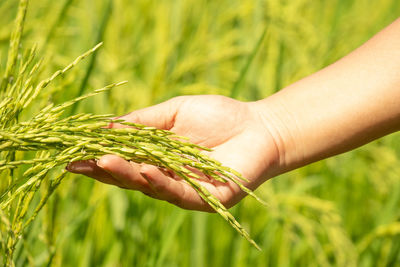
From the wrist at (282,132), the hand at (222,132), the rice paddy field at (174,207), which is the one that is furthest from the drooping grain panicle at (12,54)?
the wrist at (282,132)

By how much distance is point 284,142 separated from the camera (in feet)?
4.32

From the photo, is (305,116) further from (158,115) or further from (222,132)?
(158,115)

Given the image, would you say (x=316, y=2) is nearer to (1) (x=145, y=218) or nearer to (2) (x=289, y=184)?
(2) (x=289, y=184)

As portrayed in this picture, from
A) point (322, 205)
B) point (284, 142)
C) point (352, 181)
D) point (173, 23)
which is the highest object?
point (173, 23)

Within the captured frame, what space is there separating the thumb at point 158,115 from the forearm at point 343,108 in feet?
0.85

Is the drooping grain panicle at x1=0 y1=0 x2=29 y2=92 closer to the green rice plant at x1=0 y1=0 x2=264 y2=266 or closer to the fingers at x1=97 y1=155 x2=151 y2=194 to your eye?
the green rice plant at x1=0 y1=0 x2=264 y2=266

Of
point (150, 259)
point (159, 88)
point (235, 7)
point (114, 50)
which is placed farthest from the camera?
point (235, 7)

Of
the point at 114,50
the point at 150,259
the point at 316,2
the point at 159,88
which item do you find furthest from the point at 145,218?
the point at 316,2

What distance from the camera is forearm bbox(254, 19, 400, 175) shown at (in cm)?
129

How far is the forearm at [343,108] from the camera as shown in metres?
1.29

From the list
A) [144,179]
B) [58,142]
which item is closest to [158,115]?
[144,179]

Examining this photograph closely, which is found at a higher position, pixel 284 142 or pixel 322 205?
pixel 284 142

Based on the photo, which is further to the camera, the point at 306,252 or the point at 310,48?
the point at 310,48

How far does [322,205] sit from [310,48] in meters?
1.22
